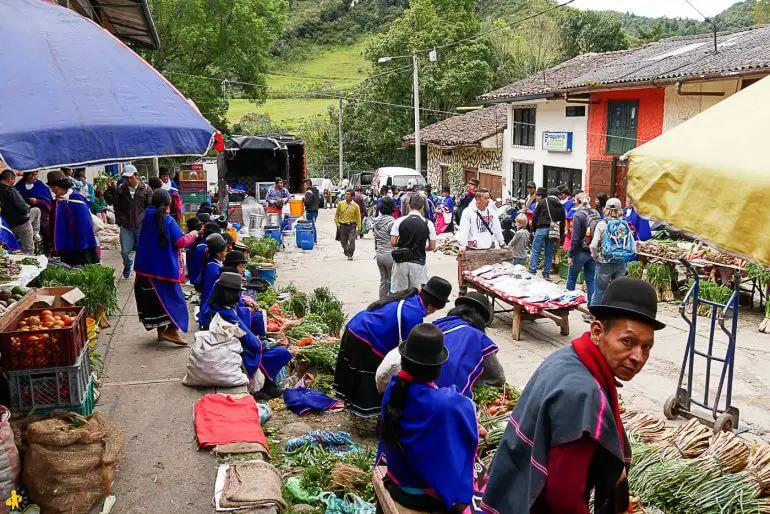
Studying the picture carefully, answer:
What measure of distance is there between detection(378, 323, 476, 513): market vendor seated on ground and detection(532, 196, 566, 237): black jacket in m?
10.2

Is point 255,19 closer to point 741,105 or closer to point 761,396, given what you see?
point 761,396

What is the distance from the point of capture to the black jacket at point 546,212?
43.9 ft

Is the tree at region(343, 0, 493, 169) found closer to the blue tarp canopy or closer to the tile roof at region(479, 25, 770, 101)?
the tile roof at region(479, 25, 770, 101)

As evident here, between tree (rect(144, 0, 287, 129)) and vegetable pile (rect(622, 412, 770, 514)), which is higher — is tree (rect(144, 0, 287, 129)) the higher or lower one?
the higher one

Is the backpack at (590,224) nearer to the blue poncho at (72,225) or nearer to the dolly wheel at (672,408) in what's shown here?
the dolly wheel at (672,408)

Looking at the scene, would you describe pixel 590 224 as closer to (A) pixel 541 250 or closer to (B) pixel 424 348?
(A) pixel 541 250

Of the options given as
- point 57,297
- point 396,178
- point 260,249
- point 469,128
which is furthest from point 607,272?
point 469,128

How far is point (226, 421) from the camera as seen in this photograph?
5.59m

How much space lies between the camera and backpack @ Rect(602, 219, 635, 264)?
32.4 ft

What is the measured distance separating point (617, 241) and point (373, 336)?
17.7 ft

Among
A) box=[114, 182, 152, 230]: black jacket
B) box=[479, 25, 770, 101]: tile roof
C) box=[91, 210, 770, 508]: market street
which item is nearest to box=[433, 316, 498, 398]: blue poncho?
box=[91, 210, 770, 508]: market street

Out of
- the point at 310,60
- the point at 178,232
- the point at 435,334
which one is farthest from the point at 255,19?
the point at 310,60

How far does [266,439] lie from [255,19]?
2941 cm

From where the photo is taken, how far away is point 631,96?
67.3 feet
